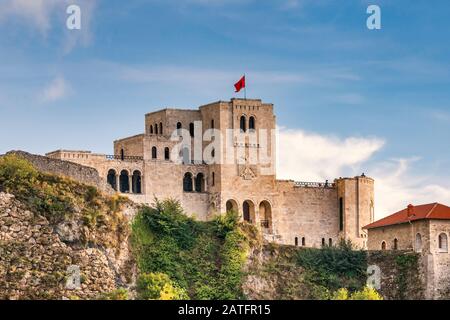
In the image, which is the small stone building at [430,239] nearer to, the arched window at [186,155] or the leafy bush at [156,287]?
the leafy bush at [156,287]

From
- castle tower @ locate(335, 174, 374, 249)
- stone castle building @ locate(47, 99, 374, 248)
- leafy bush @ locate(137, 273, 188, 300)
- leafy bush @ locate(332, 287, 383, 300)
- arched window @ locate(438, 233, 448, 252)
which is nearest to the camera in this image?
Result: leafy bush @ locate(137, 273, 188, 300)

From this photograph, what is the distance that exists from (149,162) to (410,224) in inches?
851

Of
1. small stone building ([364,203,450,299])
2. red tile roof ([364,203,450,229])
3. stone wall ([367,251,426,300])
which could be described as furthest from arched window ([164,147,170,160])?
stone wall ([367,251,426,300])

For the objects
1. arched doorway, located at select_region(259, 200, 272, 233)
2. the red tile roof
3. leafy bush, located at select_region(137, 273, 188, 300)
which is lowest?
leafy bush, located at select_region(137, 273, 188, 300)

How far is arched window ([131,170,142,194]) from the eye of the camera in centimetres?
11406

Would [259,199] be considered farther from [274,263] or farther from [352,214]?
[274,263]

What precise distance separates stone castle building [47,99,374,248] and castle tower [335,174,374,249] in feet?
0.21

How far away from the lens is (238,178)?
117312 millimetres

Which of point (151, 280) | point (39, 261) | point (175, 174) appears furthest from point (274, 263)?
point (175, 174)

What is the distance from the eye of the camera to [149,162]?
115m

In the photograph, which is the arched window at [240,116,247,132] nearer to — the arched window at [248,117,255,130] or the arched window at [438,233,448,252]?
the arched window at [248,117,255,130]

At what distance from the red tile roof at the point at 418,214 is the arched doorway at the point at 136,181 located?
1703 centimetres

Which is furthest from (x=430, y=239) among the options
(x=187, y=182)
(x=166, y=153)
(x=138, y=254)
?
(x=166, y=153)

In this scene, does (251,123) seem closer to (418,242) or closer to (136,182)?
(136,182)
